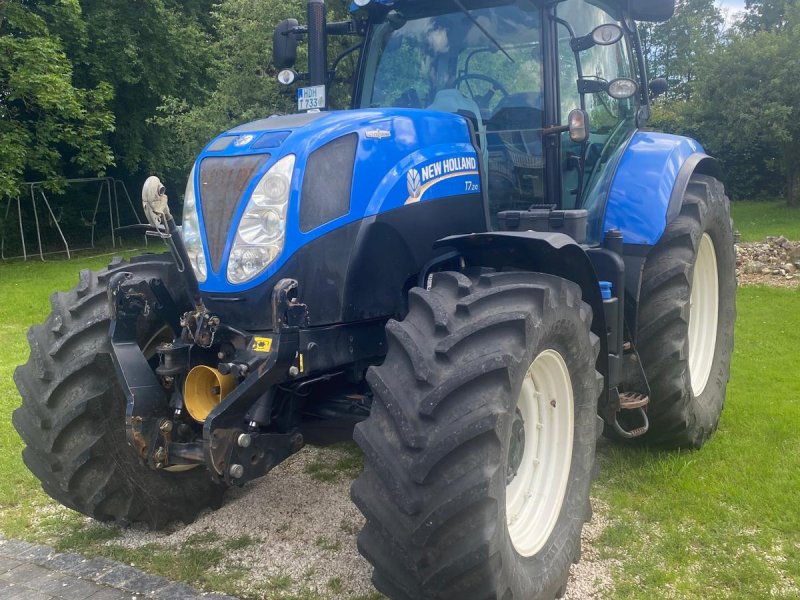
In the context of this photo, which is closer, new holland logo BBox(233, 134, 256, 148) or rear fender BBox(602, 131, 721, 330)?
new holland logo BBox(233, 134, 256, 148)

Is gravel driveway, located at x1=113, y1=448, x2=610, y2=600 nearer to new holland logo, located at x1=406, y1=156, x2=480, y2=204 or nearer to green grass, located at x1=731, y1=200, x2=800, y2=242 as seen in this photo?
new holland logo, located at x1=406, y1=156, x2=480, y2=204

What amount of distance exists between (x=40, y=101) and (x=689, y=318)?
13.4 metres

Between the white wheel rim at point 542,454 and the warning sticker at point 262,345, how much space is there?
3.26ft

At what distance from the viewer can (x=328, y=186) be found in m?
3.07

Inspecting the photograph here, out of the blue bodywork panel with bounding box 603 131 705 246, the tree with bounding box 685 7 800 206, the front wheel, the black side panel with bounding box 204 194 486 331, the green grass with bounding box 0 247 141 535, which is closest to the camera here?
the front wheel

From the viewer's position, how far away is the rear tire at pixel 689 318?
4.04m

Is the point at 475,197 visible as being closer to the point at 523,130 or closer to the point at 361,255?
the point at 523,130

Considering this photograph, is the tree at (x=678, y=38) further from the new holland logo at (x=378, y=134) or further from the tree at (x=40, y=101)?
the new holland logo at (x=378, y=134)

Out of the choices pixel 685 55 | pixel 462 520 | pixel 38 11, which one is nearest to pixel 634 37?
pixel 462 520

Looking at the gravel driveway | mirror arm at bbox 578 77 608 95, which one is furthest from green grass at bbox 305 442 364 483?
mirror arm at bbox 578 77 608 95

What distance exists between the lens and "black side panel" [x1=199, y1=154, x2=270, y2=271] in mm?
3066

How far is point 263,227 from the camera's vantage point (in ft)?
9.86

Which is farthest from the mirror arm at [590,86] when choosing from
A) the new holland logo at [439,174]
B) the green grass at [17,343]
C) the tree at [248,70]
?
the tree at [248,70]

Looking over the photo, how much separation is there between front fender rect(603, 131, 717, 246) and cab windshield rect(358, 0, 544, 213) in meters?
0.49
